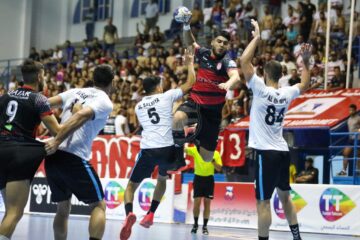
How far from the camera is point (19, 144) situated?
27.5 feet

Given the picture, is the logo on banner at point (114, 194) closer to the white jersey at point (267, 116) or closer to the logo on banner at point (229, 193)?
the logo on banner at point (229, 193)

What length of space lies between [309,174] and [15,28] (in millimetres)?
22548

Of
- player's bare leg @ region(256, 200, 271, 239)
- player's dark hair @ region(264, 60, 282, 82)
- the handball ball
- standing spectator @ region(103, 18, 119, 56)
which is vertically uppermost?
standing spectator @ region(103, 18, 119, 56)

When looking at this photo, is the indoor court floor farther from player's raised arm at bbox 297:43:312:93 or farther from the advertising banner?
player's raised arm at bbox 297:43:312:93

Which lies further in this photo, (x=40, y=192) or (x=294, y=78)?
(x=40, y=192)

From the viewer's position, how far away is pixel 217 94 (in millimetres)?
12719

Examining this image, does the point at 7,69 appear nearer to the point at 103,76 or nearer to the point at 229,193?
the point at 229,193

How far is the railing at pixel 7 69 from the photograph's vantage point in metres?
33.3

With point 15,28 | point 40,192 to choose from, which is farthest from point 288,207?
point 15,28

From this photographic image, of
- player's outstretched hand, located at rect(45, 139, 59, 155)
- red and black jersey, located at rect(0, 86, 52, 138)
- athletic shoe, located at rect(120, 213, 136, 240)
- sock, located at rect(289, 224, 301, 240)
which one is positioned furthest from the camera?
sock, located at rect(289, 224, 301, 240)

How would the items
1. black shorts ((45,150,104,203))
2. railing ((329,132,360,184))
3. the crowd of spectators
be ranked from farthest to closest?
the crowd of spectators → railing ((329,132,360,184)) → black shorts ((45,150,104,203))

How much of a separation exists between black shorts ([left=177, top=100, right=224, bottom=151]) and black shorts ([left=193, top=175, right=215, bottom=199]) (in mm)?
2521

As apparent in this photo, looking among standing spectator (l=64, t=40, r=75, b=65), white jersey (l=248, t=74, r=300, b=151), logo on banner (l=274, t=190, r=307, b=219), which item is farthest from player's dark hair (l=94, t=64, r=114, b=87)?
standing spectator (l=64, t=40, r=75, b=65)

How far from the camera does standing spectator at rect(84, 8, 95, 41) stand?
37094mm
